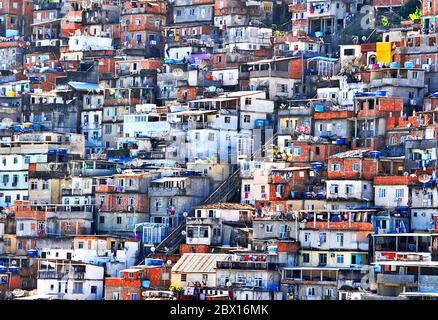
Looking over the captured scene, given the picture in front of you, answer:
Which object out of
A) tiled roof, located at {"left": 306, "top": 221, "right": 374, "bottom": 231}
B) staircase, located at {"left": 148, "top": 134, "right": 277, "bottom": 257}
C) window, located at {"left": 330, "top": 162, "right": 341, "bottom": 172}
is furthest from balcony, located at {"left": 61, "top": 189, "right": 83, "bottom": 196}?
tiled roof, located at {"left": 306, "top": 221, "right": 374, "bottom": 231}

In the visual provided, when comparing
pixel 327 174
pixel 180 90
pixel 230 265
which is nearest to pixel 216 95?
pixel 180 90

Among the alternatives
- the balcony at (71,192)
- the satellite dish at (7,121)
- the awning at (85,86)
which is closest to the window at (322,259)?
the balcony at (71,192)

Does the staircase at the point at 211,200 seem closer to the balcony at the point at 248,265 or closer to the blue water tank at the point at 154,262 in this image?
the blue water tank at the point at 154,262

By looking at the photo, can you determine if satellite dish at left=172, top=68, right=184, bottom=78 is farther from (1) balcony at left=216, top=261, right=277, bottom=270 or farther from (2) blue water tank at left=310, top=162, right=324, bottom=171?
(1) balcony at left=216, top=261, right=277, bottom=270

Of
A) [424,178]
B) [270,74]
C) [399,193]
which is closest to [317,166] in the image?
[399,193]

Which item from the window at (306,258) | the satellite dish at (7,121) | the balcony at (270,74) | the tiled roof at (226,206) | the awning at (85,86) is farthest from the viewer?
the awning at (85,86)

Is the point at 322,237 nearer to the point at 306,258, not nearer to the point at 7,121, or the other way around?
the point at 306,258
